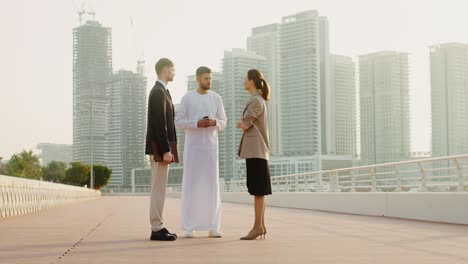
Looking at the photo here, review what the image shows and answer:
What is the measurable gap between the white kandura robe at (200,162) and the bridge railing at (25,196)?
22.6ft

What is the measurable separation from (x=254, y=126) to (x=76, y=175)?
12014 centimetres

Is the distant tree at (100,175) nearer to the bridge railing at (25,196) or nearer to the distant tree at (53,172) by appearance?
the distant tree at (53,172)

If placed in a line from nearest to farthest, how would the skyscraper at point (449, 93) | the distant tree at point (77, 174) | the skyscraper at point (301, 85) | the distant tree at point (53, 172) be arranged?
the distant tree at point (77, 174), the skyscraper at point (449, 93), the distant tree at point (53, 172), the skyscraper at point (301, 85)

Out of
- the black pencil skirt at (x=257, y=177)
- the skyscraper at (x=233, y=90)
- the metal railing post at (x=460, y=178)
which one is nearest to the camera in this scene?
the black pencil skirt at (x=257, y=177)

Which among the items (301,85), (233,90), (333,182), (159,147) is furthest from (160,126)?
(301,85)

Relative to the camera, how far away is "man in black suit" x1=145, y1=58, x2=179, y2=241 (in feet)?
26.5

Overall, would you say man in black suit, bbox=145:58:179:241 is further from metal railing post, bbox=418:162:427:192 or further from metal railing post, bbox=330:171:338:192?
metal railing post, bbox=330:171:338:192

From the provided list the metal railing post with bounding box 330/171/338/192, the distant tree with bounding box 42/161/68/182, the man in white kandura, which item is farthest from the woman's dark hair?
the distant tree with bounding box 42/161/68/182

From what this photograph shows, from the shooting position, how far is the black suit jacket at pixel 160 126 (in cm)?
810

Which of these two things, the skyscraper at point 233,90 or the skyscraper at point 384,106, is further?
the skyscraper at point 384,106

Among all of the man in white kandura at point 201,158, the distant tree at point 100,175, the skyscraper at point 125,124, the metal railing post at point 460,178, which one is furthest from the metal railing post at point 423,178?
the skyscraper at point 125,124

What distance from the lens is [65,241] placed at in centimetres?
774

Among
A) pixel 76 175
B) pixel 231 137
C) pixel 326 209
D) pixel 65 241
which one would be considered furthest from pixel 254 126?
pixel 231 137

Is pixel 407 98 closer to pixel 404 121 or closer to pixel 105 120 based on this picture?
pixel 404 121
